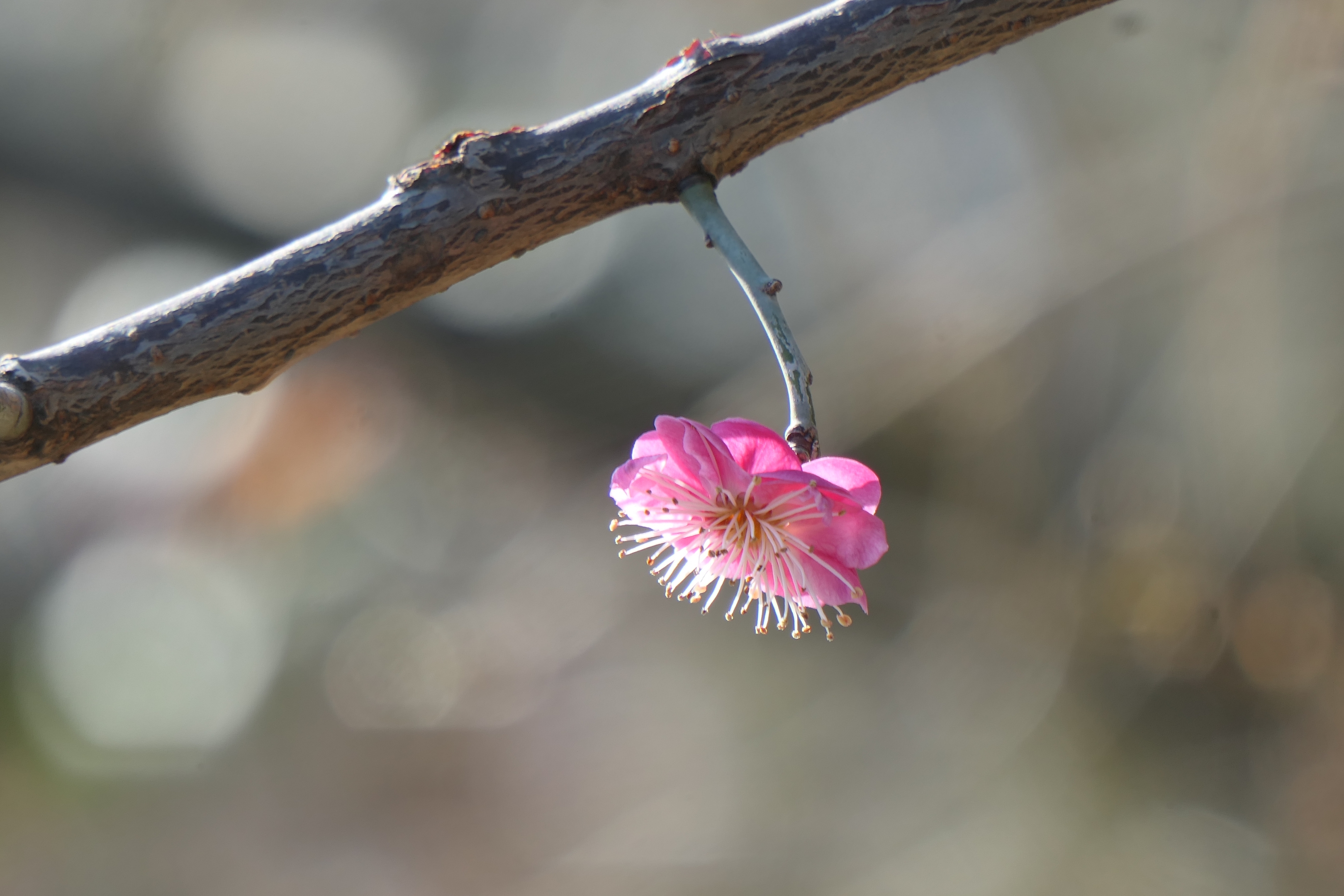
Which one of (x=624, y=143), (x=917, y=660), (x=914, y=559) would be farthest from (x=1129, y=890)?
(x=624, y=143)

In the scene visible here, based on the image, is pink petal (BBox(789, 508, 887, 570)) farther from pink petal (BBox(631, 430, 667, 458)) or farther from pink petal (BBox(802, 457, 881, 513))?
pink petal (BBox(631, 430, 667, 458))

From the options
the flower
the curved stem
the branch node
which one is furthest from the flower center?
the branch node

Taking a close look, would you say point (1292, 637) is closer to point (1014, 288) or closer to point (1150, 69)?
point (1014, 288)

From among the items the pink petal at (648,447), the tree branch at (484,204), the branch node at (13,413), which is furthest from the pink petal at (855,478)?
the branch node at (13,413)

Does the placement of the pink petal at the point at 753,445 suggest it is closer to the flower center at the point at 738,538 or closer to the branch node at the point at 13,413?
the flower center at the point at 738,538

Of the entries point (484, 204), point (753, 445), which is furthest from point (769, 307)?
point (484, 204)

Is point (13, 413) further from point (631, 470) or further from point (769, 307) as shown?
point (769, 307)

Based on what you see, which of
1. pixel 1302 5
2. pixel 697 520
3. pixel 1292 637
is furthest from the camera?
pixel 1292 637

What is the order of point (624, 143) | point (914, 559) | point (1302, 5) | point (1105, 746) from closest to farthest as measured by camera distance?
point (624, 143), point (1302, 5), point (1105, 746), point (914, 559)
